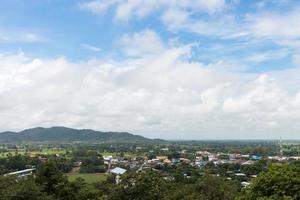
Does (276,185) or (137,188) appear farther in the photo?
(137,188)

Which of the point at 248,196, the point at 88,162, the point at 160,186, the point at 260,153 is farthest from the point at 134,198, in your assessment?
the point at 260,153

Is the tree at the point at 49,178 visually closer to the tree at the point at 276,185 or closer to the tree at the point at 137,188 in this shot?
the tree at the point at 137,188

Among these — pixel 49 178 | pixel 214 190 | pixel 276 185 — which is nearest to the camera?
pixel 276 185

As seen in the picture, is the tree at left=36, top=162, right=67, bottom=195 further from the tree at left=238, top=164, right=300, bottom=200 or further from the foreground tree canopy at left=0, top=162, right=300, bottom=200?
the tree at left=238, top=164, right=300, bottom=200

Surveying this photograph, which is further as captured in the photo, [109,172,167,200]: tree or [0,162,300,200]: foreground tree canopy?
[109,172,167,200]: tree

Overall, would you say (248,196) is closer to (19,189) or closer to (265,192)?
(265,192)

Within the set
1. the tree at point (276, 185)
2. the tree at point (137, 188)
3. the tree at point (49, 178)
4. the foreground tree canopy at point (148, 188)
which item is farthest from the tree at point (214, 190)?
the tree at point (276, 185)

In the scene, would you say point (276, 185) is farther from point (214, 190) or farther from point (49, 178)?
point (49, 178)

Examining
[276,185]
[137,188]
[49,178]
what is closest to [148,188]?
[137,188]

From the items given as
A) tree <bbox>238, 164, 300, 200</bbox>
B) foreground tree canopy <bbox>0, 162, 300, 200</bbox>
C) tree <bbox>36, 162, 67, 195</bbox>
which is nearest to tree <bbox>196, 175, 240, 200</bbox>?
foreground tree canopy <bbox>0, 162, 300, 200</bbox>

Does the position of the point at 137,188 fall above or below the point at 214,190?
above

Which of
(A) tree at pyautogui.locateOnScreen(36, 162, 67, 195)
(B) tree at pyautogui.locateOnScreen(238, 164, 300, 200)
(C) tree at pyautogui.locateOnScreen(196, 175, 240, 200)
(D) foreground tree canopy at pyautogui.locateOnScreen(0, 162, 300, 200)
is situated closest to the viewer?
(B) tree at pyautogui.locateOnScreen(238, 164, 300, 200)
